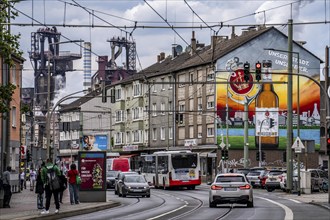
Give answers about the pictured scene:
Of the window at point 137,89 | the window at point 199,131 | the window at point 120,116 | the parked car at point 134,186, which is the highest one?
the window at point 137,89

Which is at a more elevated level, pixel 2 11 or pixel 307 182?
pixel 2 11

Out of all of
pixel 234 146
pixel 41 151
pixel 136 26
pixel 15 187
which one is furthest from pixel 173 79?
pixel 136 26

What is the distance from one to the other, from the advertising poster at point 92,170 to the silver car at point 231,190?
591 centimetres

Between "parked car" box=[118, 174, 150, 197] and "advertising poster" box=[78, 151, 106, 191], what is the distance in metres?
12.0

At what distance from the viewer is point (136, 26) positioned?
32.2 m

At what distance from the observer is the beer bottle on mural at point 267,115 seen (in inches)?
3565

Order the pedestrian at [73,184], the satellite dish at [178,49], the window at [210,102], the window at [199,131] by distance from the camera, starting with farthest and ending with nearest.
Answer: the satellite dish at [178,49] < the window at [199,131] < the window at [210,102] < the pedestrian at [73,184]

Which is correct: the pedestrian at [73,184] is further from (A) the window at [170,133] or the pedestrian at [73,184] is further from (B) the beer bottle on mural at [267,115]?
(A) the window at [170,133]

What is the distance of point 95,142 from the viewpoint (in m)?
127

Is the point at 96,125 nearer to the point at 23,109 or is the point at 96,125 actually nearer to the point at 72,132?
the point at 72,132

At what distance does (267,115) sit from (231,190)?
54848 millimetres

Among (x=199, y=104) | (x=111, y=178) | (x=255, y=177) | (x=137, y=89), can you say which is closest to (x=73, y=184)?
(x=255, y=177)

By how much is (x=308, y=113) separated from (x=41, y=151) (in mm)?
52265

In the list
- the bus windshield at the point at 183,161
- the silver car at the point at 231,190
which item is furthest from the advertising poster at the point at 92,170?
the bus windshield at the point at 183,161
